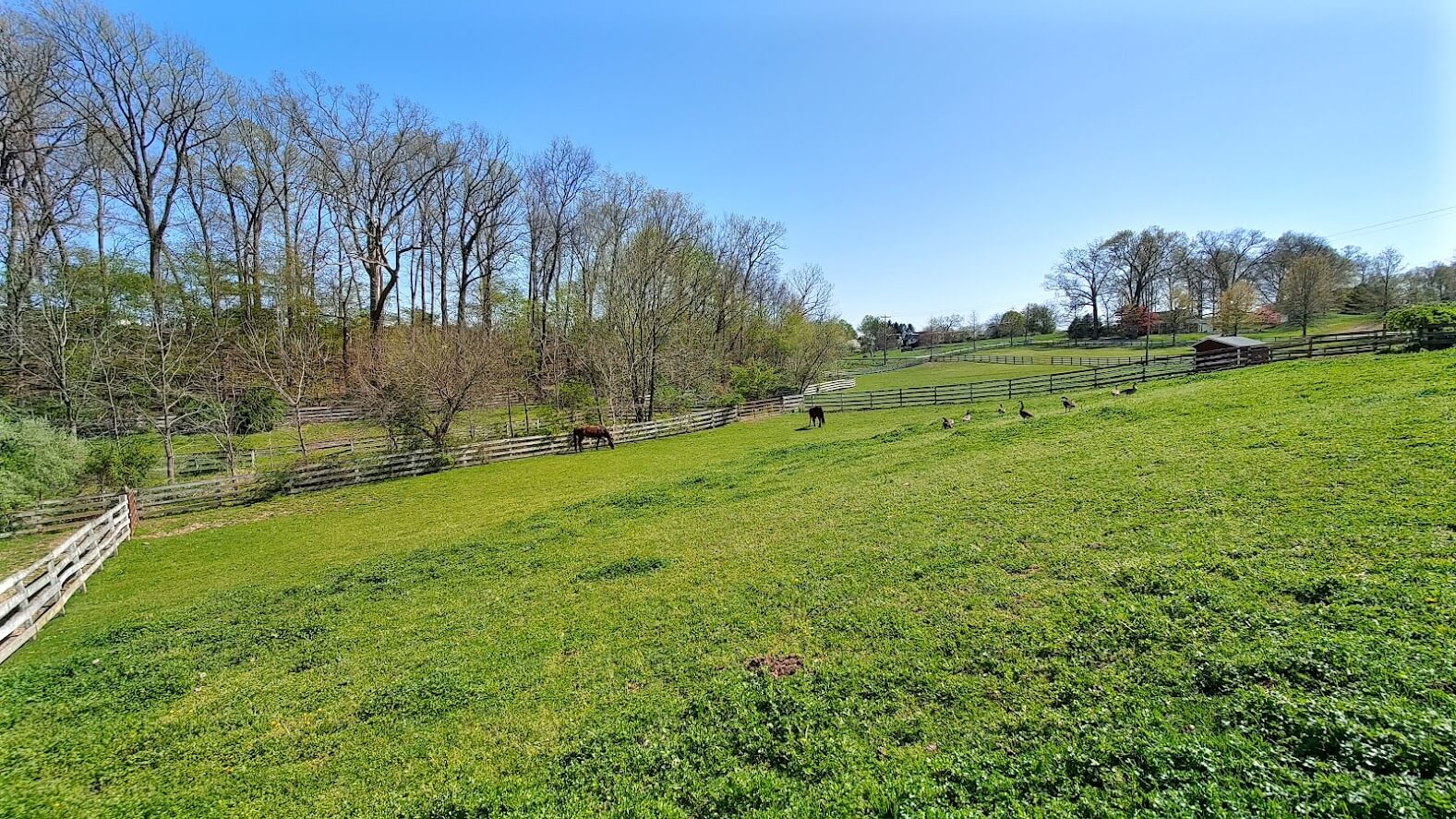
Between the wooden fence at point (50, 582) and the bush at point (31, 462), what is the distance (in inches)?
72.3

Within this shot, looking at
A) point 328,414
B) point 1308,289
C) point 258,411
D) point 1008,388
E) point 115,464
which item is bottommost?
point 115,464

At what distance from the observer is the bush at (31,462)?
509 inches

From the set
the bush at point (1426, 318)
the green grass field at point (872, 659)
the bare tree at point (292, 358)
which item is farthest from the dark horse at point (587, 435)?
the bush at point (1426, 318)

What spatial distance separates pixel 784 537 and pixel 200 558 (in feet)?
46.2

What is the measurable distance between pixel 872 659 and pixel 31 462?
2079cm

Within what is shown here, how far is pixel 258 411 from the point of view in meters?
28.8

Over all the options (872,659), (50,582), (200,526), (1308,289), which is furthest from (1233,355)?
(200,526)

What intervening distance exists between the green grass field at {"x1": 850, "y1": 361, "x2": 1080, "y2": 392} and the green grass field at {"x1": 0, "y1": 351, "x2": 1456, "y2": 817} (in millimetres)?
38782

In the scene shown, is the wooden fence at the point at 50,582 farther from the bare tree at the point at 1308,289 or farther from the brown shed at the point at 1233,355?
the bare tree at the point at 1308,289

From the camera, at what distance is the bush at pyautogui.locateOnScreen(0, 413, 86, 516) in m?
12.9

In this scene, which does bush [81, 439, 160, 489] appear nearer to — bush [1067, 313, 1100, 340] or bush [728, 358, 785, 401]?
bush [728, 358, 785, 401]

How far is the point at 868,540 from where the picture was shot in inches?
315

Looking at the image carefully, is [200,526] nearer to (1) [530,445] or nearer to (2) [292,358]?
(1) [530,445]

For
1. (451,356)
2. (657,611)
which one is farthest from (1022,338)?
(657,611)
